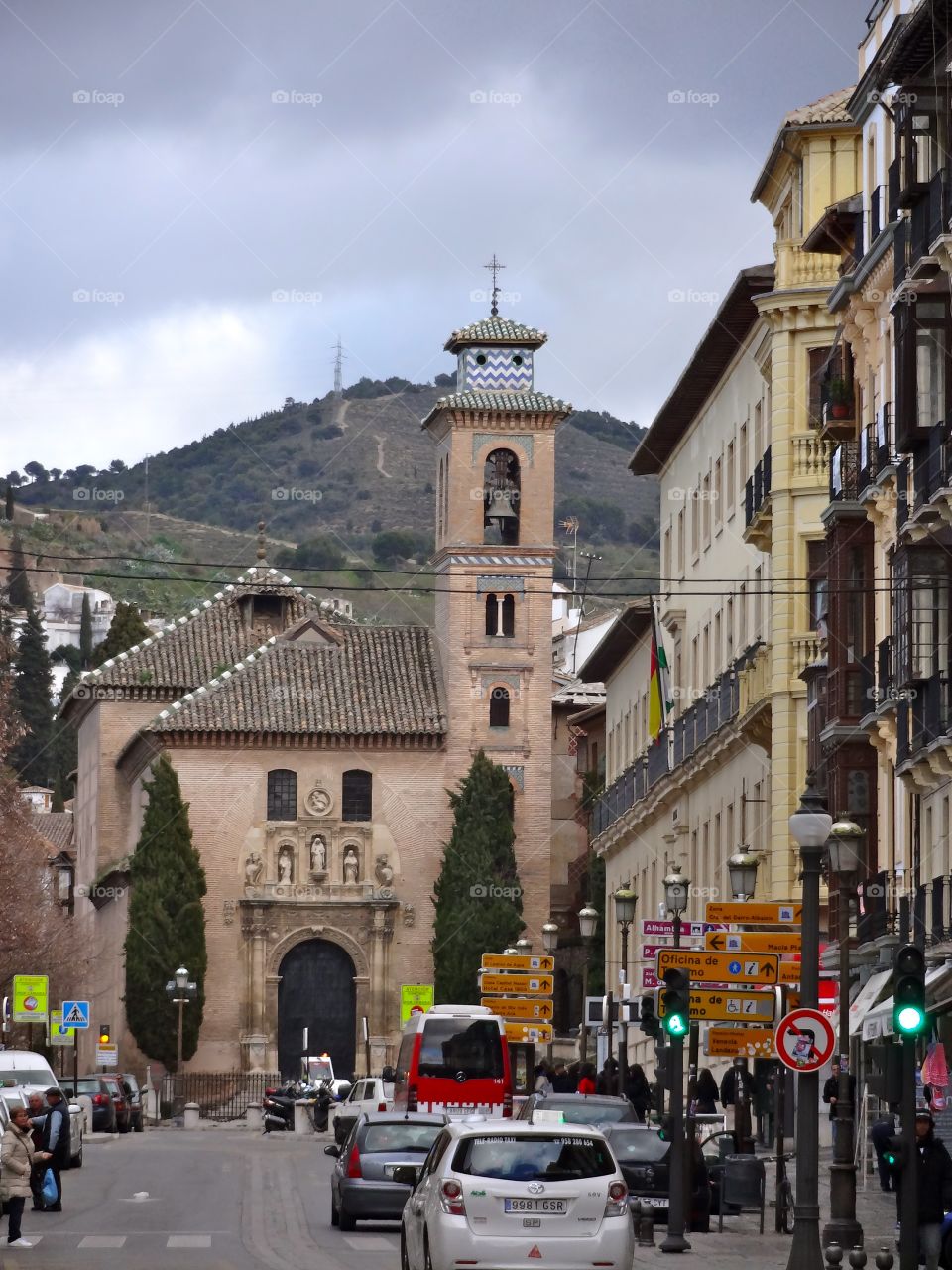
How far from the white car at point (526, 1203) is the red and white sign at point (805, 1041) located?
3.15m

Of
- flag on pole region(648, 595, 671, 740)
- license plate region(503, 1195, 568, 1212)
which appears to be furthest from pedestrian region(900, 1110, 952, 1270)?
flag on pole region(648, 595, 671, 740)

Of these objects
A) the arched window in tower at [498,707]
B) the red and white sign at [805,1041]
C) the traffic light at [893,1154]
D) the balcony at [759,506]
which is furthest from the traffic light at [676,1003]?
the arched window in tower at [498,707]

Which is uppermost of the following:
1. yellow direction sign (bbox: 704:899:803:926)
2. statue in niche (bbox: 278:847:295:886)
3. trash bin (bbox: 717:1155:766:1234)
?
statue in niche (bbox: 278:847:295:886)

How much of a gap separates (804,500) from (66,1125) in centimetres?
1803

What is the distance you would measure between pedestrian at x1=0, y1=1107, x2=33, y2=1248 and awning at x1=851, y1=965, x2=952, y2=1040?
1024cm

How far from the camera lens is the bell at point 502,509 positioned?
93688 mm

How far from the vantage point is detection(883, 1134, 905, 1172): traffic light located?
22.3 metres

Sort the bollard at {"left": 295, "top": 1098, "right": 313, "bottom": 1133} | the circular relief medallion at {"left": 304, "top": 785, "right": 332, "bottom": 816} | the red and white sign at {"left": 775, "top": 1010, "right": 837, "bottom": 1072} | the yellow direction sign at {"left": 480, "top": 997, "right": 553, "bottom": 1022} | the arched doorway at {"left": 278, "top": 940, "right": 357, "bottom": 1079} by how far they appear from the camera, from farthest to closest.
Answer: the circular relief medallion at {"left": 304, "top": 785, "right": 332, "bottom": 816} < the arched doorway at {"left": 278, "top": 940, "right": 357, "bottom": 1079} < the bollard at {"left": 295, "top": 1098, "right": 313, "bottom": 1133} < the yellow direction sign at {"left": 480, "top": 997, "right": 553, "bottom": 1022} < the red and white sign at {"left": 775, "top": 1010, "right": 837, "bottom": 1072}

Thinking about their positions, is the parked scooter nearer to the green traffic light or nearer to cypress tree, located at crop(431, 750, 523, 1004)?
cypress tree, located at crop(431, 750, 523, 1004)

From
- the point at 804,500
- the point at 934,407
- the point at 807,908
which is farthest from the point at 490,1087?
the point at 807,908

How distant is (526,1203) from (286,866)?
7134 centimetres

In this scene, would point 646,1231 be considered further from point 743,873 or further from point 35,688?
point 35,688

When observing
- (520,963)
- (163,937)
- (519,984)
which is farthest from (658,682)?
(163,937)

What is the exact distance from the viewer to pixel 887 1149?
27.7m
